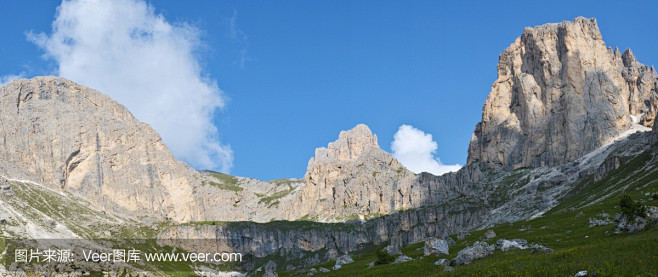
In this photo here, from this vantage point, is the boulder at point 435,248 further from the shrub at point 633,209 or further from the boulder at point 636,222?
the shrub at point 633,209

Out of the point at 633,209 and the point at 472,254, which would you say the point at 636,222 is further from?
the point at 472,254

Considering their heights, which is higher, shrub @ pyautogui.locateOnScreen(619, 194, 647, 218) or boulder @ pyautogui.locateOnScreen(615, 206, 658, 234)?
shrub @ pyautogui.locateOnScreen(619, 194, 647, 218)

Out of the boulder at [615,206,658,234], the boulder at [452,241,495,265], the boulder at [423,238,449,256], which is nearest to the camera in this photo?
the boulder at [452,241,495,265]

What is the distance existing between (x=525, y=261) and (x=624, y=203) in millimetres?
25464

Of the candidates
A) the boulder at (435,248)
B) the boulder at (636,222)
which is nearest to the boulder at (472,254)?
the boulder at (435,248)

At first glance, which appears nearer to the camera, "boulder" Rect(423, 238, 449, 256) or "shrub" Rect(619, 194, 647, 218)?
"shrub" Rect(619, 194, 647, 218)

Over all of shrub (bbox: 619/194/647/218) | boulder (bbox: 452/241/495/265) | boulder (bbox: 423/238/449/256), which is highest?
shrub (bbox: 619/194/647/218)

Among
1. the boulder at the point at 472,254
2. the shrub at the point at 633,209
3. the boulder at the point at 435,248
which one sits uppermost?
the shrub at the point at 633,209

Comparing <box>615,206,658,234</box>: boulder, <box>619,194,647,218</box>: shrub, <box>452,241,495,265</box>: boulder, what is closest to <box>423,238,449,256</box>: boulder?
<box>452,241,495,265</box>: boulder

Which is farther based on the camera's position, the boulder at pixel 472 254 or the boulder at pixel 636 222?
the boulder at pixel 636 222

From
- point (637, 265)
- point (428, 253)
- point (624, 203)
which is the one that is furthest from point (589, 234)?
point (637, 265)

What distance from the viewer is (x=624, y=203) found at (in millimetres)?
64688

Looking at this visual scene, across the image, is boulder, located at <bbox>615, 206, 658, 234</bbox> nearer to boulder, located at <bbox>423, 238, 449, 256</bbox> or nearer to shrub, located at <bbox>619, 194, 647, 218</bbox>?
shrub, located at <bbox>619, 194, 647, 218</bbox>

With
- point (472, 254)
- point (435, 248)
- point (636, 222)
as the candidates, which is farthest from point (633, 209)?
point (435, 248)
